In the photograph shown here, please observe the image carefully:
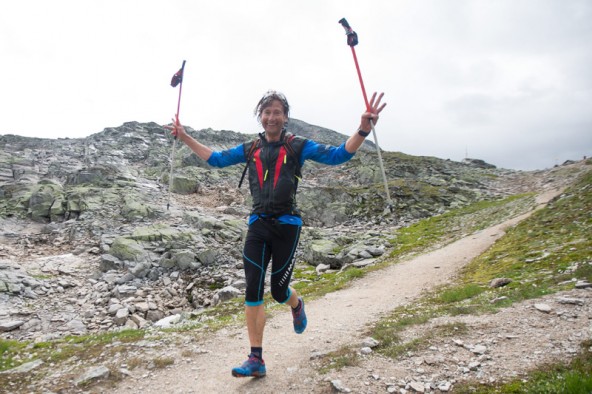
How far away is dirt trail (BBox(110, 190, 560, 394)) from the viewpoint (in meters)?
5.62

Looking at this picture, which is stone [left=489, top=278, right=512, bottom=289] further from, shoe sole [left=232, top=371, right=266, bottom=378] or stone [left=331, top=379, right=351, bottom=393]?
shoe sole [left=232, top=371, right=266, bottom=378]

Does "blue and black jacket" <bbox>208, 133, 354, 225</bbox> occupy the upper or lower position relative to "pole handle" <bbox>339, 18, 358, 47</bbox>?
lower

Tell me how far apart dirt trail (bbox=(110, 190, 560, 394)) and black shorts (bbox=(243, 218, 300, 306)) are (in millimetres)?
1435

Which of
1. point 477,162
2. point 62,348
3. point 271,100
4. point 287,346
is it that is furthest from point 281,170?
point 477,162

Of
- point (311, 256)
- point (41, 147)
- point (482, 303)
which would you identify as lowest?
point (311, 256)

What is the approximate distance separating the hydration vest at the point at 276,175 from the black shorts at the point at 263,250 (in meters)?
0.25

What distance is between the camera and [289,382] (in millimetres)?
5477

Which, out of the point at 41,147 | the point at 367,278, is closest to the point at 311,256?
the point at 367,278

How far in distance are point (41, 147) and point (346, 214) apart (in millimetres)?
55537

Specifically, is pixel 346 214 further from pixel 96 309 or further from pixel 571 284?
pixel 571 284

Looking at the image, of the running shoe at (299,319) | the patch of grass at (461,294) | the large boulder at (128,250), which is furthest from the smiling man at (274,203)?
the large boulder at (128,250)

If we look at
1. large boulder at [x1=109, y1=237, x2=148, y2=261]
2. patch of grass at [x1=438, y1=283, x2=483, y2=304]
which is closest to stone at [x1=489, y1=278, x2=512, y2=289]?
patch of grass at [x1=438, y1=283, x2=483, y2=304]

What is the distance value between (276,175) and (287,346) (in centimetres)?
394

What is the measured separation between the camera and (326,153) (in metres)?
5.73
